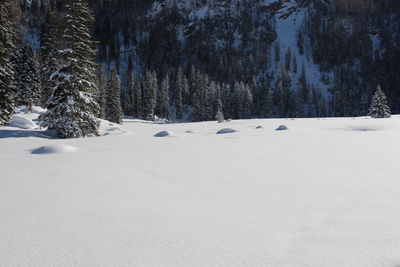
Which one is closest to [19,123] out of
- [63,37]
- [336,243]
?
[63,37]

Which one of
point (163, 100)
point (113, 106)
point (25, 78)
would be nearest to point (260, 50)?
point (163, 100)

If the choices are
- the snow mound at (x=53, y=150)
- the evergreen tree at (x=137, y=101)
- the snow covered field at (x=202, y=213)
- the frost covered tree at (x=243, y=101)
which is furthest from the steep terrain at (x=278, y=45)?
the snow covered field at (x=202, y=213)

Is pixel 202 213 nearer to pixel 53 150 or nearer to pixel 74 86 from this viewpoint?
pixel 53 150

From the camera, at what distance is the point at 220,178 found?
5.08m

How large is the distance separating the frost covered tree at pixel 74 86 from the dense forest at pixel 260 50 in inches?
2729

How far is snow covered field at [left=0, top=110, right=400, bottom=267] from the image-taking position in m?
2.32

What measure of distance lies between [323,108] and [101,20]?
5859 inches

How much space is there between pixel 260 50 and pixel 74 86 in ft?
422

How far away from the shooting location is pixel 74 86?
16.3 metres

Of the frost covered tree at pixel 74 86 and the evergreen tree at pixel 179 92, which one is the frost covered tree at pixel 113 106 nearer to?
the frost covered tree at pixel 74 86

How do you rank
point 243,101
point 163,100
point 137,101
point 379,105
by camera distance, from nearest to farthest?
point 379,105 < point 137,101 < point 163,100 < point 243,101

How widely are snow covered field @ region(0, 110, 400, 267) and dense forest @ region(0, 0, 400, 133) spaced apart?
82062 millimetres

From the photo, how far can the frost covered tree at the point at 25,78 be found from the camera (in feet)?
137

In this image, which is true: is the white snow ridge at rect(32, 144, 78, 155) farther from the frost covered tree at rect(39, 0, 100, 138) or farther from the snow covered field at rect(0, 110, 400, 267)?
the frost covered tree at rect(39, 0, 100, 138)
